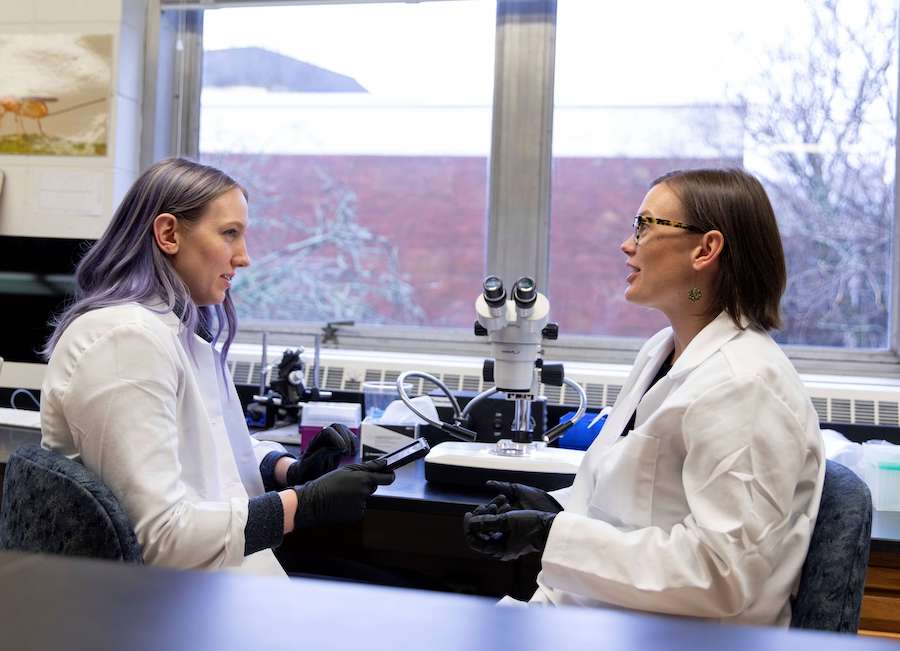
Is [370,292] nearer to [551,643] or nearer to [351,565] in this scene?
[351,565]

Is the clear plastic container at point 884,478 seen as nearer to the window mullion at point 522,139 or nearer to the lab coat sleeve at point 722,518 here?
the lab coat sleeve at point 722,518

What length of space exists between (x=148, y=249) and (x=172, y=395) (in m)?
0.34

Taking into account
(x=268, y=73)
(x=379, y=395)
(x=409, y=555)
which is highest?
(x=268, y=73)

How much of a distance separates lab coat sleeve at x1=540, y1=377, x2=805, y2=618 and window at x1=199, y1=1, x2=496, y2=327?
1878 millimetres

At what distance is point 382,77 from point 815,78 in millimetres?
1482

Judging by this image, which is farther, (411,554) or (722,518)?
(411,554)

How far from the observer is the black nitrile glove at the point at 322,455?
1840 mm

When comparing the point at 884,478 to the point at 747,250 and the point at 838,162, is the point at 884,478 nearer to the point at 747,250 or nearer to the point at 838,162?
the point at 747,250

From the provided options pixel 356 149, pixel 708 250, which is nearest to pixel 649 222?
pixel 708 250

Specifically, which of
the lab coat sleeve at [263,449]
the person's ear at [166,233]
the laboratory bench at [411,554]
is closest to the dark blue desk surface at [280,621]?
the person's ear at [166,233]

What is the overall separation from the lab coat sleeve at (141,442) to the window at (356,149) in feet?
5.87

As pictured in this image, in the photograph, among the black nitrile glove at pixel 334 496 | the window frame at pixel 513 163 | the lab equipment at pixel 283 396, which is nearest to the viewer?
the black nitrile glove at pixel 334 496

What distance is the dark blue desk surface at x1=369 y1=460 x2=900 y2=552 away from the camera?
1.65 m

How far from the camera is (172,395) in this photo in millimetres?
1336
